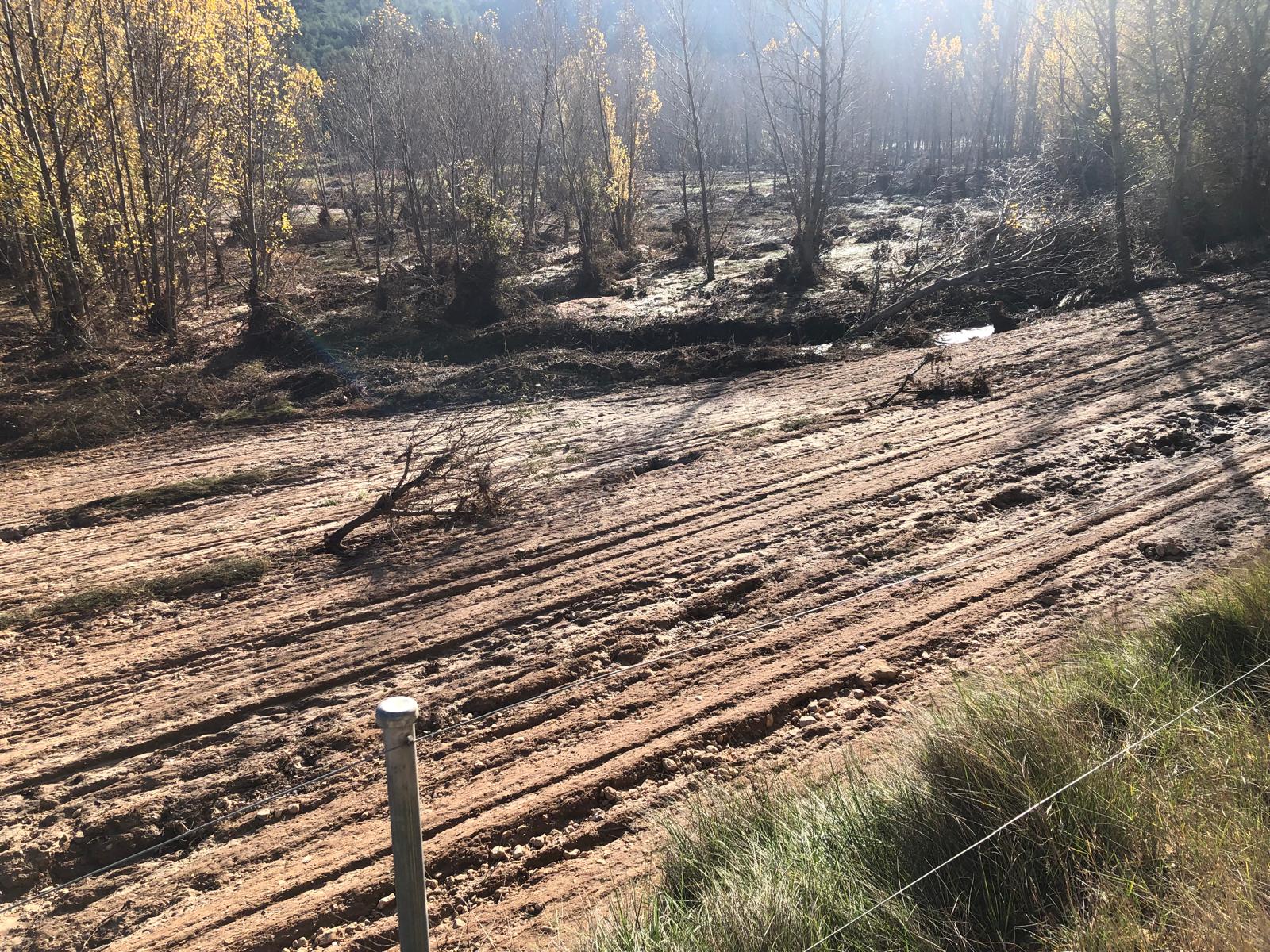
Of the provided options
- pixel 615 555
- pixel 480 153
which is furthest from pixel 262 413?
pixel 480 153

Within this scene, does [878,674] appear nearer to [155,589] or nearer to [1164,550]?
[1164,550]

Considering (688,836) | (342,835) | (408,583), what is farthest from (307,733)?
(688,836)

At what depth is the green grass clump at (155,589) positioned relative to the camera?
5.59 metres

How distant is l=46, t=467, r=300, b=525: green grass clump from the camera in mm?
7520

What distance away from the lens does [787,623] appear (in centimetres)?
513

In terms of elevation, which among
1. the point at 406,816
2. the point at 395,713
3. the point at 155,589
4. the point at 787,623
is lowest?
the point at 787,623

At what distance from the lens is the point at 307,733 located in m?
4.24

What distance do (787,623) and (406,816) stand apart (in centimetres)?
359

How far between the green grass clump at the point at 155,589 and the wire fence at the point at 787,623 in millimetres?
2720

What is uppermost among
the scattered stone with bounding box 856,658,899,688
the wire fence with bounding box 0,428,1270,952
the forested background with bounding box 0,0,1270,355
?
the forested background with bounding box 0,0,1270,355

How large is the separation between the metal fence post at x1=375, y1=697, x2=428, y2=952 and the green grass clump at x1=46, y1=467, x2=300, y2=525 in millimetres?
7116

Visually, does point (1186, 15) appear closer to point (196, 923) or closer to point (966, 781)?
point (966, 781)

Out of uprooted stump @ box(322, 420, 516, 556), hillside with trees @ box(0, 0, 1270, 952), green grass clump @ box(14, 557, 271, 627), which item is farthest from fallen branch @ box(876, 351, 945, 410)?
green grass clump @ box(14, 557, 271, 627)

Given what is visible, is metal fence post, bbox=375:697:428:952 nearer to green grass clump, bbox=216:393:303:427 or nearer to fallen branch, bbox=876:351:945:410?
fallen branch, bbox=876:351:945:410
